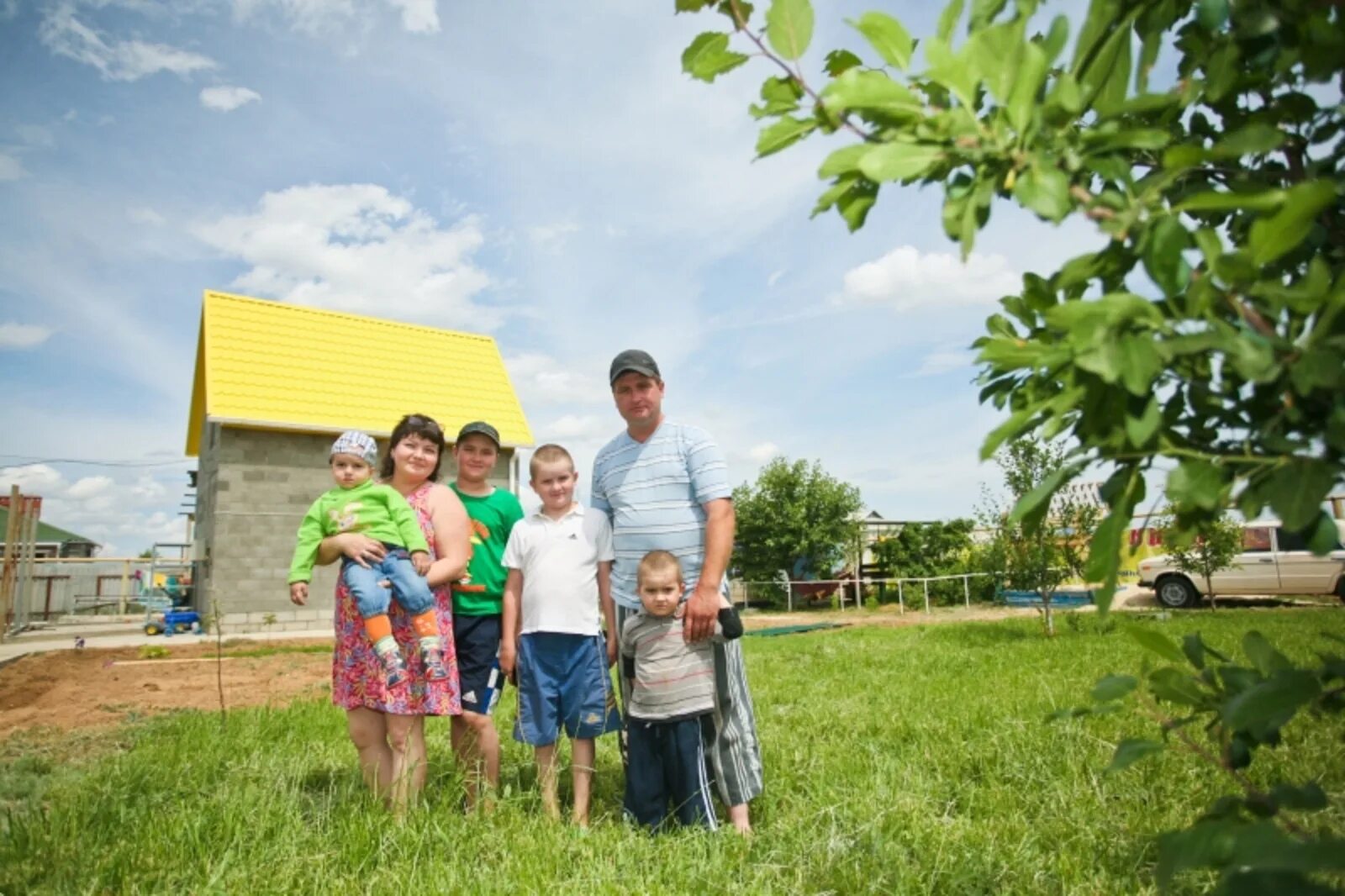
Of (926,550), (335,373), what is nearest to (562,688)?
(335,373)

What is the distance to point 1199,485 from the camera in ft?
2.88

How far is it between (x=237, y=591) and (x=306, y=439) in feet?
A: 10.4

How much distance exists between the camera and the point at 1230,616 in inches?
519

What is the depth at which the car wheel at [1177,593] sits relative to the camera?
18.4 m

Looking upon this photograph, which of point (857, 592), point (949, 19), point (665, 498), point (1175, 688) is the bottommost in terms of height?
point (857, 592)

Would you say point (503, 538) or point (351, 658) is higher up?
point (503, 538)

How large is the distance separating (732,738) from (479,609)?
4.36 feet

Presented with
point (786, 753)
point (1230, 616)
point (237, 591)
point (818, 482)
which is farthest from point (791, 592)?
point (786, 753)

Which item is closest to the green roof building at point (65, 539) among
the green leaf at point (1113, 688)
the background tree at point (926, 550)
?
the background tree at point (926, 550)

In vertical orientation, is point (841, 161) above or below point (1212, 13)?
below

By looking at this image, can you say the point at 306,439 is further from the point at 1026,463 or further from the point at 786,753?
the point at 786,753

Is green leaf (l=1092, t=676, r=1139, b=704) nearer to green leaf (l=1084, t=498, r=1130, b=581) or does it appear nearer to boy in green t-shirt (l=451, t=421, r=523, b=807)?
green leaf (l=1084, t=498, r=1130, b=581)

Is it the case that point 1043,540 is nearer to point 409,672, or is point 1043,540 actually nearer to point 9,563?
point 409,672

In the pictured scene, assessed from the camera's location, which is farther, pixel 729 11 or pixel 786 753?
pixel 786 753
